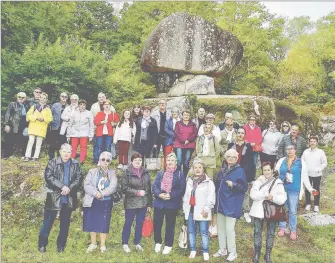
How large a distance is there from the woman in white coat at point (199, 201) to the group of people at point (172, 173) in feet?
0.05

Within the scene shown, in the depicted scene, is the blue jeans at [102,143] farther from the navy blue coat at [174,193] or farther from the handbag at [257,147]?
the handbag at [257,147]

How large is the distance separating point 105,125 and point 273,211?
446 centimetres

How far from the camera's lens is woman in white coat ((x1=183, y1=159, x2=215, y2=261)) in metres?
6.57

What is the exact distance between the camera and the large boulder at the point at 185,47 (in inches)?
580

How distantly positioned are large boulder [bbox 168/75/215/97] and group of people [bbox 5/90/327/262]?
5426mm

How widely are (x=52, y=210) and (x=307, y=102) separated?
2209 centimetres

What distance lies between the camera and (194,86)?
1509cm

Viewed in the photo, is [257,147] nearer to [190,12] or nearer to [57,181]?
[57,181]

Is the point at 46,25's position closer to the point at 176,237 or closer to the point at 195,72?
the point at 195,72

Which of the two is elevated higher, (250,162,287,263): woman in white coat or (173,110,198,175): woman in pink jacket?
(173,110,198,175): woman in pink jacket

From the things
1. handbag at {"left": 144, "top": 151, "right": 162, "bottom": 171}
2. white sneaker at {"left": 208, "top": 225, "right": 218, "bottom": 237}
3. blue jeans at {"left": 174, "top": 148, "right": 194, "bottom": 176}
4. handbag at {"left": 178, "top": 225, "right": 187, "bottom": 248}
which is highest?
blue jeans at {"left": 174, "top": 148, "right": 194, "bottom": 176}

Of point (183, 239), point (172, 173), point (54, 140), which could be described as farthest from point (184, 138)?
point (54, 140)

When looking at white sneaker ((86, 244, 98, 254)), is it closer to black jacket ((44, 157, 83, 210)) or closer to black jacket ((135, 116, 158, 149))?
black jacket ((44, 157, 83, 210))

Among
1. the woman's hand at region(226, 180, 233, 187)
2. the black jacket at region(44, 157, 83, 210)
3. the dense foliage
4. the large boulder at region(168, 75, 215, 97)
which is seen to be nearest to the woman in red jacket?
the black jacket at region(44, 157, 83, 210)
